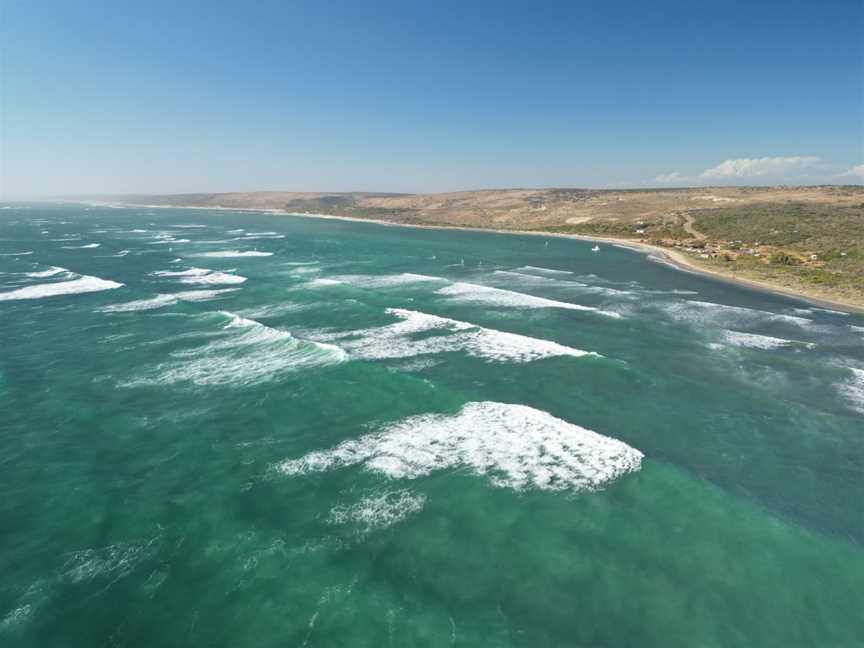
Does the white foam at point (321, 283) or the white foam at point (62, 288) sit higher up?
the white foam at point (62, 288)

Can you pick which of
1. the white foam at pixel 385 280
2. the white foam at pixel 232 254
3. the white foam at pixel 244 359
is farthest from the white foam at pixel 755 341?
the white foam at pixel 232 254

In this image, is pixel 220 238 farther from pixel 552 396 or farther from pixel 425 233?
pixel 552 396

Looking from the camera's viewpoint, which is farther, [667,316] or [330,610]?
[667,316]

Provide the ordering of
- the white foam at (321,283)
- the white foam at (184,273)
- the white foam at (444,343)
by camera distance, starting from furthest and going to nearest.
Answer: the white foam at (184,273) < the white foam at (321,283) < the white foam at (444,343)

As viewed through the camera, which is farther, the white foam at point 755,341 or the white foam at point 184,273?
the white foam at point 184,273

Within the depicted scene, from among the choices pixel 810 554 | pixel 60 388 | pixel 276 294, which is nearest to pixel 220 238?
pixel 276 294

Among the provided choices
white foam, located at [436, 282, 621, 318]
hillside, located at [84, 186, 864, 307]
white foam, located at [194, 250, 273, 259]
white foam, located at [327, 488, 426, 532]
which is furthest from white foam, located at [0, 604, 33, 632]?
white foam, located at [194, 250, 273, 259]

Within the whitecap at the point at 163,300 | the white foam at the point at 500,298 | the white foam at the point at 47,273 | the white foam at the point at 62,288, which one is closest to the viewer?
the whitecap at the point at 163,300

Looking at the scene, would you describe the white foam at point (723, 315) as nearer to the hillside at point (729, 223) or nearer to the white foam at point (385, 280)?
the hillside at point (729, 223)

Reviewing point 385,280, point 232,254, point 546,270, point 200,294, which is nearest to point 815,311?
point 546,270
